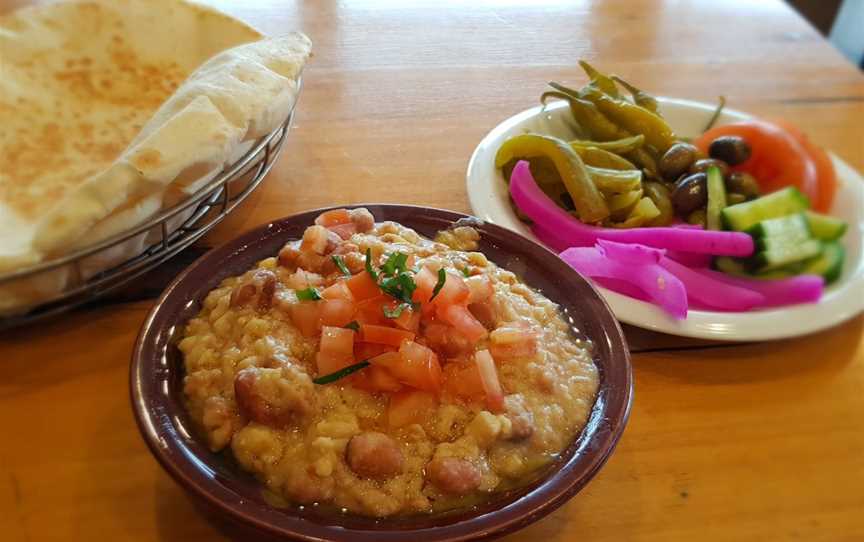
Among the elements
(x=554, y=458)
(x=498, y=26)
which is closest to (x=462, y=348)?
(x=554, y=458)

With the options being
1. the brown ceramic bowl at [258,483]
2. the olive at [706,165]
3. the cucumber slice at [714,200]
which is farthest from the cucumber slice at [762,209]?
the brown ceramic bowl at [258,483]

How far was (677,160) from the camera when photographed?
1880mm

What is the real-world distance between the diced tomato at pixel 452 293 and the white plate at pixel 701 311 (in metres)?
0.43

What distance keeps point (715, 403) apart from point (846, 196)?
2.76 ft

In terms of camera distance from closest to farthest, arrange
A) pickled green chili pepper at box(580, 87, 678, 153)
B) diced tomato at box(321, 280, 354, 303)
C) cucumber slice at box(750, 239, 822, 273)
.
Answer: diced tomato at box(321, 280, 354, 303) → cucumber slice at box(750, 239, 822, 273) → pickled green chili pepper at box(580, 87, 678, 153)

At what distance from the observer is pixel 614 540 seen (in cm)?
114

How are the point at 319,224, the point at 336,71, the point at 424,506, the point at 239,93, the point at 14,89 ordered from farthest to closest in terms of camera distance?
the point at 336,71 → the point at 14,89 → the point at 239,93 → the point at 319,224 → the point at 424,506

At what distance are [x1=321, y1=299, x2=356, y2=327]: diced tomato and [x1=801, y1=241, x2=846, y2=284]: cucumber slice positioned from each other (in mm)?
1068

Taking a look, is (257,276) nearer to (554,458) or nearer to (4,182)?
(554,458)

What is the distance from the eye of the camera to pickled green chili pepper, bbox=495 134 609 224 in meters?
1.74

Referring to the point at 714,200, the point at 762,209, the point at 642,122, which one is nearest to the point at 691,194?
the point at 714,200

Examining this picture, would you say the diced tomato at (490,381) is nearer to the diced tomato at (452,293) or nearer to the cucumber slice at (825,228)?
the diced tomato at (452,293)

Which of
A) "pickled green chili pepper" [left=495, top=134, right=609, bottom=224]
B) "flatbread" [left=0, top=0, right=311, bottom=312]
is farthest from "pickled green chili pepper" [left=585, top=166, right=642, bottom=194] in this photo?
"flatbread" [left=0, top=0, right=311, bottom=312]

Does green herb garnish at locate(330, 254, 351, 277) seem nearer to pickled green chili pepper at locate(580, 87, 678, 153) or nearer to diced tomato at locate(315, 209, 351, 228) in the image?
diced tomato at locate(315, 209, 351, 228)
